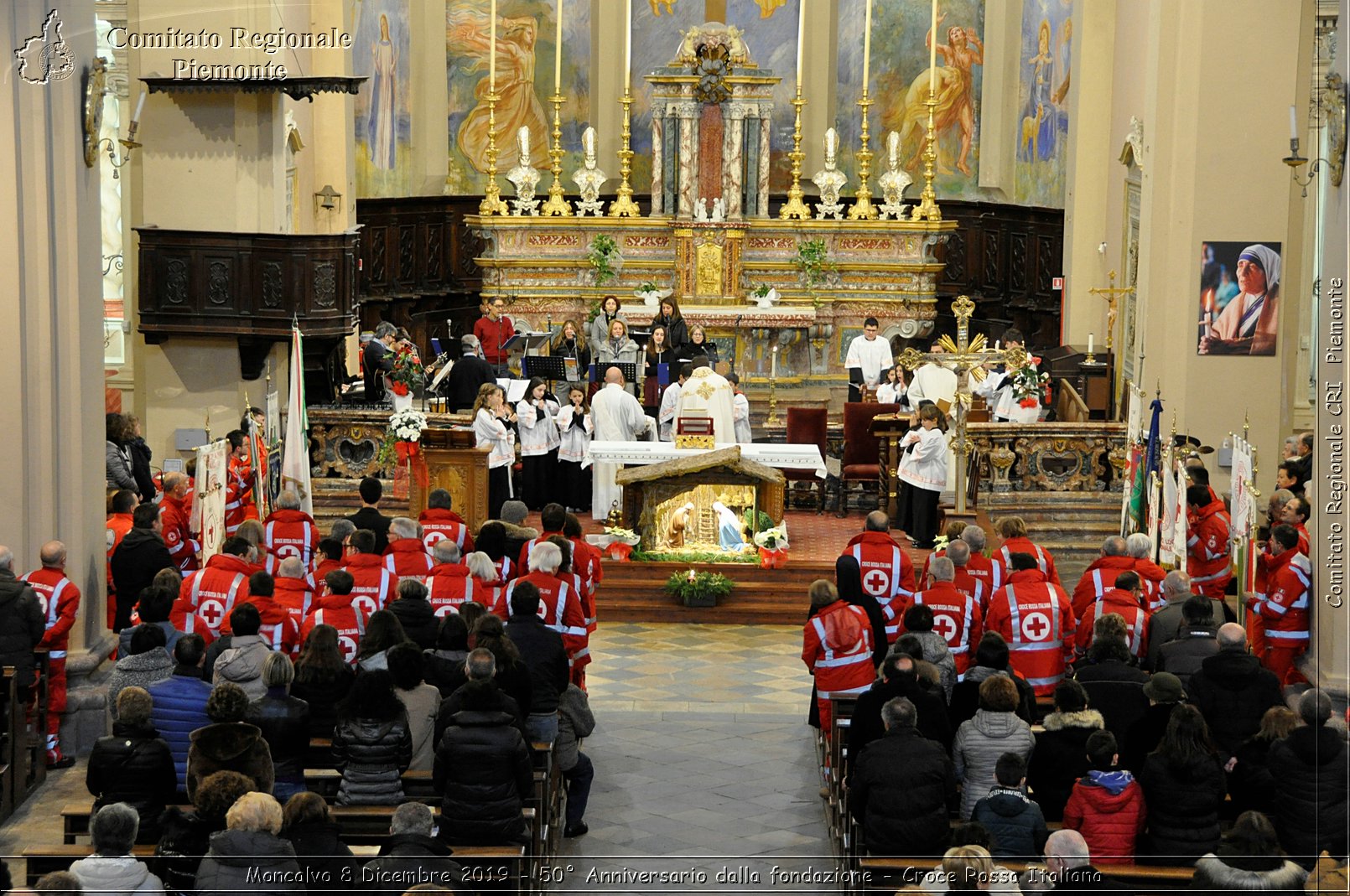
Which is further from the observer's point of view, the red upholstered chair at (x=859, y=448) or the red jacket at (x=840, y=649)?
the red upholstered chair at (x=859, y=448)

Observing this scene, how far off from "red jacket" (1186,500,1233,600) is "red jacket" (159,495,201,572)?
7371mm

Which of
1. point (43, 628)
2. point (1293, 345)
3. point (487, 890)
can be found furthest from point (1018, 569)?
point (1293, 345)

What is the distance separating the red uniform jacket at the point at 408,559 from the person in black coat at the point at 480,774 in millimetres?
3081

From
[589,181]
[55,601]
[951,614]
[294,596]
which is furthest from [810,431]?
[589,181]

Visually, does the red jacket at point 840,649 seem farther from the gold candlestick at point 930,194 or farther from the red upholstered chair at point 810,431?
the gold candlestick at point 930,194

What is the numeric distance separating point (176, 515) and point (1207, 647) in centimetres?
741

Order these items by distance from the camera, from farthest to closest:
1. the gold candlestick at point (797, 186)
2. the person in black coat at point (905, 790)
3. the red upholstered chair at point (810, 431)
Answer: the gold candlestick at point (797, 186), the red upholstered chair at point (810, 431), the person in black coat at point (905, 790)

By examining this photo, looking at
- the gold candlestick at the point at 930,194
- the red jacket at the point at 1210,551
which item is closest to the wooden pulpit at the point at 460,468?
the red jacket at the point at 1210,551

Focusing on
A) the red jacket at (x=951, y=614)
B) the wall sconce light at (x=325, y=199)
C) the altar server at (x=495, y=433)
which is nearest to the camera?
the red jacket at (x=951, y=614)

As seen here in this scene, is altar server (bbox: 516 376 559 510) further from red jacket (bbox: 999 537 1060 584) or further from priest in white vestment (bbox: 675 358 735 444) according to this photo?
red jacket (bbox: 999 537 1060 584)

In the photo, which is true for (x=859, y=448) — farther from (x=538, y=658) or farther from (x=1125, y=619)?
(x=538, y=658)

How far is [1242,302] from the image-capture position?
17.2m

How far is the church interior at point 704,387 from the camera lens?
9375mm

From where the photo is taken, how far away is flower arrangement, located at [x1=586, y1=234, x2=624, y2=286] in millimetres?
26062
